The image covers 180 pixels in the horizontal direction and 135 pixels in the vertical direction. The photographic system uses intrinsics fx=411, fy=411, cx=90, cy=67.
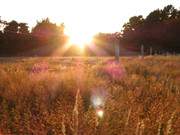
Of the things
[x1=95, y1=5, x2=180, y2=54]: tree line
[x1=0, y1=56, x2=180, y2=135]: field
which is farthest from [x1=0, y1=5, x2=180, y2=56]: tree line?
[x1=0, y1=56, x2=180, y2=135]: field

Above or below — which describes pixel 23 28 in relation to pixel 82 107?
above

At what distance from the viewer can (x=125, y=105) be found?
532cm

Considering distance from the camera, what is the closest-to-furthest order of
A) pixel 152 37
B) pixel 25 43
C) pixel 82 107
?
1. pixel 82 107
2. pixel 152 37
3. pixel 25 43

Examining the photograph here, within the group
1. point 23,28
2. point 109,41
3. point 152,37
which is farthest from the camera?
point 23,28

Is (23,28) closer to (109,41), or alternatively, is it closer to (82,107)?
(109,41)

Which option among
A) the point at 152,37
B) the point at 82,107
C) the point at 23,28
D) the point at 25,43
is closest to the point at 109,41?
the point at 152,37

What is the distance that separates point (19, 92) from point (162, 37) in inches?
1636

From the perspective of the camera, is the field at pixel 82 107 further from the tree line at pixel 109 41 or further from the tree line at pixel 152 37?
the tree line at pixel 109 41

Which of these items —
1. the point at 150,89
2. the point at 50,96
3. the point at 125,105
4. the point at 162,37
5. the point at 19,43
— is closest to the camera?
the point at 125,105

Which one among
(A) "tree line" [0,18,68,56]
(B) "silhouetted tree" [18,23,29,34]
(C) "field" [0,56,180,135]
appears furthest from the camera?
(B) "silhouetted tree" [18,23,29,34]

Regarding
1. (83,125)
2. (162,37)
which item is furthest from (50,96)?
(162,37)

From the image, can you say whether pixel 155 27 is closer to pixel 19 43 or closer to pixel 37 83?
pixel 19 43

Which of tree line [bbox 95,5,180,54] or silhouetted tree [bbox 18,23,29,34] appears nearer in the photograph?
tree line [bbox 95,5,180,54]

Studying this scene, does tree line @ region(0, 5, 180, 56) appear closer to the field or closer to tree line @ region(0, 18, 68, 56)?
tree line @ region(0, 18, 68, 56)
